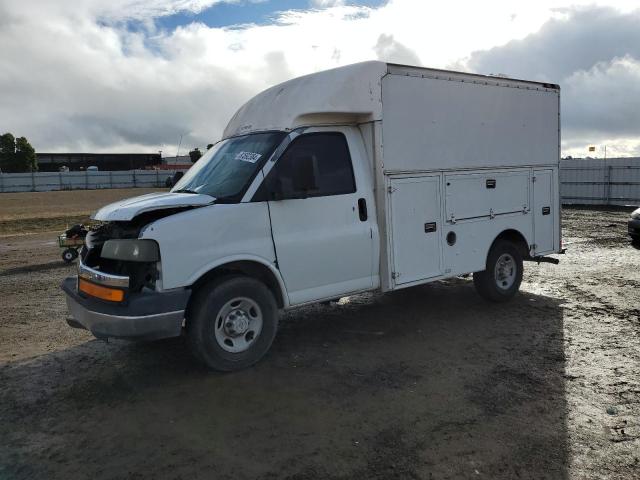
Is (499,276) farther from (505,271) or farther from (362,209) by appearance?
(362,209)

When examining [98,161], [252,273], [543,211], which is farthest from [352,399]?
[98,161]

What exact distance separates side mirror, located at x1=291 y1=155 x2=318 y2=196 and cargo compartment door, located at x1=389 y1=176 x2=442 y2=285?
116cm

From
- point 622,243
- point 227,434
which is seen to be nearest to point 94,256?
point 227,434

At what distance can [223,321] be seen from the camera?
501 cm

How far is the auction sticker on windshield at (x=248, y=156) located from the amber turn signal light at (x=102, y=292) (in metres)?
1.72

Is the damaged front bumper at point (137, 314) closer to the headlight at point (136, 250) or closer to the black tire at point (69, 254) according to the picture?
the headlight at point (136, 250)

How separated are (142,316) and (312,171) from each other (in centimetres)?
200

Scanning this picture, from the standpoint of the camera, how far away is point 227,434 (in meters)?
3.95

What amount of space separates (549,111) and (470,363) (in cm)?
435

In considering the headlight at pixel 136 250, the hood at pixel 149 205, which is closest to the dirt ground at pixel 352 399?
the headlight at pixel 136 250

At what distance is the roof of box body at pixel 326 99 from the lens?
562cm

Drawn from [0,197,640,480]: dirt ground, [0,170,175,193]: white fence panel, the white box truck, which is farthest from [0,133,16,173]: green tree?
the white box truck

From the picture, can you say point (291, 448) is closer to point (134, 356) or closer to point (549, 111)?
point (134, 356)

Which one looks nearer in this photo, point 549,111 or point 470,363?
point 470,363
